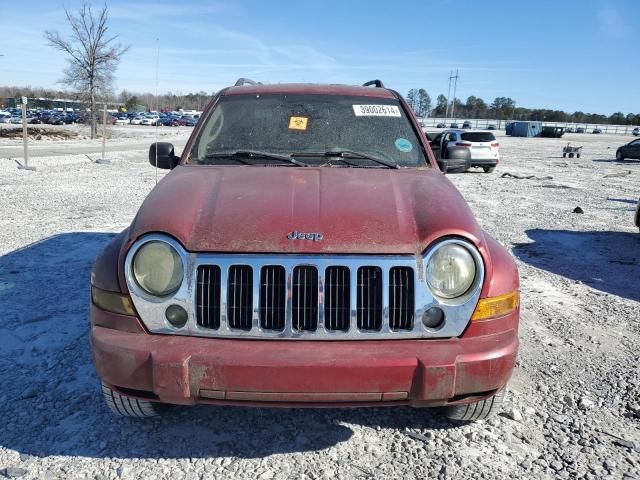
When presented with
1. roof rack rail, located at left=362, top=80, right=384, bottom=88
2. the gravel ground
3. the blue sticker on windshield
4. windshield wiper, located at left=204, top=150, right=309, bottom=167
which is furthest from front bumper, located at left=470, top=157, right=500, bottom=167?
windshield wiper, located at left=204, top=150, right=309, bottom=167

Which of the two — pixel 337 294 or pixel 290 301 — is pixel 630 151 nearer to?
pixel 337 294

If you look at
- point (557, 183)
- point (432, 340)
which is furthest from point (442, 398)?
point (557, 183)

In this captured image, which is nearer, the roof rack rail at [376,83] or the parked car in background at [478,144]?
the roof rack rail at [376,83]

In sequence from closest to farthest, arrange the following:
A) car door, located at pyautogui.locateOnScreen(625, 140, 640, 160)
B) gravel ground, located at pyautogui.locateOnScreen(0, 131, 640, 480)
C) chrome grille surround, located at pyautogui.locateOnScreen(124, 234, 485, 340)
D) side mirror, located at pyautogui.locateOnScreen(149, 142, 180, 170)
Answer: chrome grille surround, located at pyautogui.locateOnScreen(124, 234, 485, 340) → gravel ground, located at pyautogui.locateOnScreen(0, 131, 640, 480) → side mirror, located at pyautogui.locateOnScreen(149, 142, 180, 170) → car door, located at pyautogui.locateOnScreen(625, 140, 640, 160)

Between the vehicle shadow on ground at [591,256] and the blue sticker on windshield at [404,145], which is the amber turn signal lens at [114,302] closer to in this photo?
the blue sticker on windshield at [404,145]

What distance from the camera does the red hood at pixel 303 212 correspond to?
2.47m

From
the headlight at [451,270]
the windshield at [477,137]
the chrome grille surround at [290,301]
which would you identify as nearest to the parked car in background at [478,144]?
the windshield at [477,137]

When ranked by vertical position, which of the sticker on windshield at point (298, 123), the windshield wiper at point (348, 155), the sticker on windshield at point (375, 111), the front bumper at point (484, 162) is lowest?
the front bumper at point (484, 162)

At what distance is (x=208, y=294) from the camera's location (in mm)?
2447

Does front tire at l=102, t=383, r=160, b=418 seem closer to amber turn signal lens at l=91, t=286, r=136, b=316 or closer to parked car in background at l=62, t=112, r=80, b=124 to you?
amber turn signal lens at l=91, t=286, r=136, b=316

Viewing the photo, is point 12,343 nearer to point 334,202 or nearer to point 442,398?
point 334,202

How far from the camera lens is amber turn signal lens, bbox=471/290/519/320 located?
8.20ft

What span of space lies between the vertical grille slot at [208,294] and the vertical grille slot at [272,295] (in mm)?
209

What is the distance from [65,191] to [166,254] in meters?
10.6
